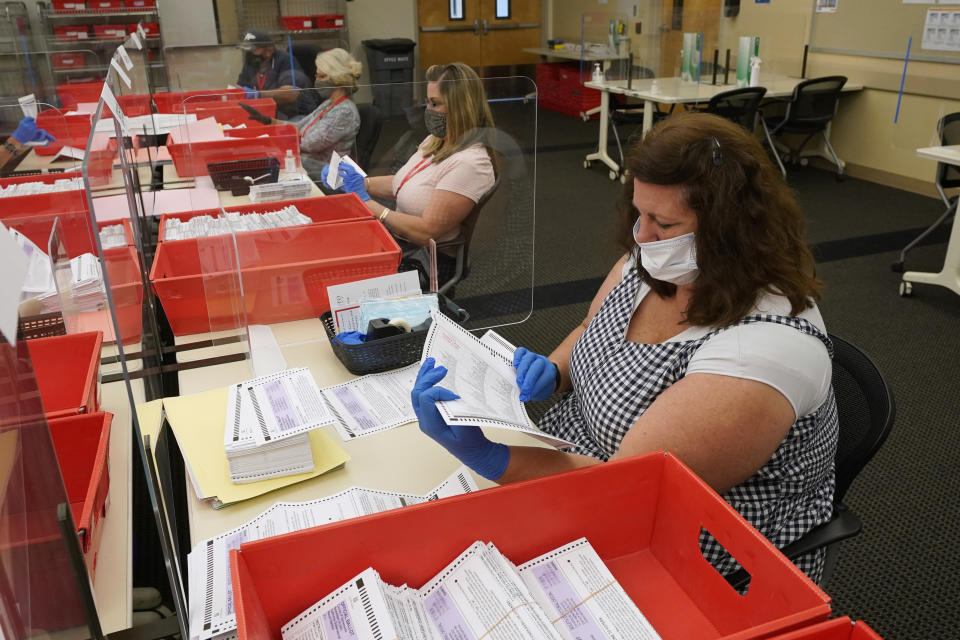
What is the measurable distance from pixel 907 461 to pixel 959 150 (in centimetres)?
213

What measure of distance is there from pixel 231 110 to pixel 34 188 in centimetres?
79

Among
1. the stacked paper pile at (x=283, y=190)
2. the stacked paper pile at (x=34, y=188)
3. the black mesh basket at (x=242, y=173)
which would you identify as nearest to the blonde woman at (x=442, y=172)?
the stacked paper pile at (x=283, y=190)

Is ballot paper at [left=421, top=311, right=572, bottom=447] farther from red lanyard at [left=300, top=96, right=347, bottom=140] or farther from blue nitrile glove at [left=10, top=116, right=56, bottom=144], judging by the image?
blue nitrile glove at [left=10, top=116, right=56, bottom=144]

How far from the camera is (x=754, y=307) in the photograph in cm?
126

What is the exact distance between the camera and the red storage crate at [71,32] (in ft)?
23.2

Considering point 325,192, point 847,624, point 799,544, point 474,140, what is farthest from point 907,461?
point 325,192

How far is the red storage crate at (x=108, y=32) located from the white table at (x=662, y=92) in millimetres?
4558

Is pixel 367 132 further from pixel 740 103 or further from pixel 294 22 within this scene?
pixel 294 22

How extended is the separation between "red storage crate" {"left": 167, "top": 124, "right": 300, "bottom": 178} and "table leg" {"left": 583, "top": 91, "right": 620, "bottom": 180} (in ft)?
13.2

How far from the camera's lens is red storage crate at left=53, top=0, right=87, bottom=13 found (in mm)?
6906

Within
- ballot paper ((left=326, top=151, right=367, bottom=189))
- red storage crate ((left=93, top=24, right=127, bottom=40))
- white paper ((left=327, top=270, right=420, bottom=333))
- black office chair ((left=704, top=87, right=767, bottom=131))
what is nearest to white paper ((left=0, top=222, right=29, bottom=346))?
white paper ((left=327, top=270, right=420, bottom=333))

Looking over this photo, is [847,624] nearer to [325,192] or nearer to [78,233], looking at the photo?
[78,233]

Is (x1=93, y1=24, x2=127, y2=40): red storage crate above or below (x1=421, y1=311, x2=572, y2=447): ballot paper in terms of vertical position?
above

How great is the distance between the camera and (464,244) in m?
2.53
